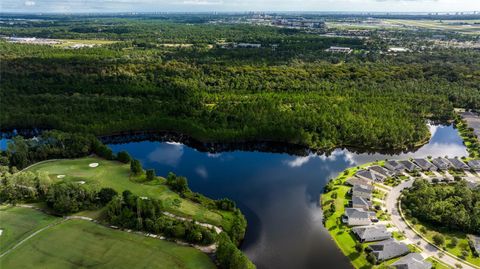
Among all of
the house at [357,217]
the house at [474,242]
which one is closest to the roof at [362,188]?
the house at [357,217]

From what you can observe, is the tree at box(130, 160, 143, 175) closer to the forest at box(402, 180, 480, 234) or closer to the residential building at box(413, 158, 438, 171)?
the forest at box(402, 180, 480, 234)

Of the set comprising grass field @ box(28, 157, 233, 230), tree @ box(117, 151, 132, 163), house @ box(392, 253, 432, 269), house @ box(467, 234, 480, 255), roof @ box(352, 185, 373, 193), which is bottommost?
house @ box(467, 234, 480, 255)

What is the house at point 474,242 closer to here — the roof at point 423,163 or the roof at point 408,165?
the roof at point 408,165

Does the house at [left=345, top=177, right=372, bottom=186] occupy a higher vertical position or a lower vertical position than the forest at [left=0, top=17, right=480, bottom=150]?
lower

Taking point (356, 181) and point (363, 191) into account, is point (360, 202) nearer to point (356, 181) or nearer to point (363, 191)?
point (363, 191)

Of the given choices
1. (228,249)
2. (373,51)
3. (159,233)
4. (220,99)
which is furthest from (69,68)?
(373,51)

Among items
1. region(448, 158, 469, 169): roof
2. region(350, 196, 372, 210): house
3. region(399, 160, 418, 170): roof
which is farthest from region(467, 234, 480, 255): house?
region(448, 158, 469, 169): roof
